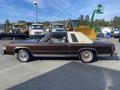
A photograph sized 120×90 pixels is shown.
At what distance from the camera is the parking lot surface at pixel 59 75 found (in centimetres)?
806

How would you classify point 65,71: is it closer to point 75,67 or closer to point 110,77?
point 75,67

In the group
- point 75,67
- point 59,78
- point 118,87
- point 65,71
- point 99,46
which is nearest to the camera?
point 118,87

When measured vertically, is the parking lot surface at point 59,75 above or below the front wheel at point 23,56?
below

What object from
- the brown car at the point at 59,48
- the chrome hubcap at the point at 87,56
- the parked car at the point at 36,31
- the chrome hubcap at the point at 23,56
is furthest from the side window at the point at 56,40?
the parked car at the point at 36,31

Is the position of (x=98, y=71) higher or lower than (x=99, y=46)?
lower

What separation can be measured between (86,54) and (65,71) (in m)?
2.71

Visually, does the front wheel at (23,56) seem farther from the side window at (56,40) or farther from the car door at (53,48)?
the side window at (56,40)

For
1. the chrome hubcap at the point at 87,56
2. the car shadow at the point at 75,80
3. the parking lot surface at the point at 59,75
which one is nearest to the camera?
the car shadow at the point at 75,80

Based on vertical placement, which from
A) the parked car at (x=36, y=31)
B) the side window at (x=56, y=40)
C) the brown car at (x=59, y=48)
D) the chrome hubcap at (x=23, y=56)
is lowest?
the chrome hubcap at (x=23, y=56)

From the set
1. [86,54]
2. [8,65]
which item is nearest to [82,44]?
[86,54]

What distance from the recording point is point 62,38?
43.2 ft

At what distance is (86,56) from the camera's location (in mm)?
12930

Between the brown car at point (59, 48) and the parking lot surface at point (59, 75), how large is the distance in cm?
38

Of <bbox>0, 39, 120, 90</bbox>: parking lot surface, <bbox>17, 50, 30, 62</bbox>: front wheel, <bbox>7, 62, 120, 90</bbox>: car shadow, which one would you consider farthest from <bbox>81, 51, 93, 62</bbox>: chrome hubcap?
<bbox>17, 50, 30, 62</bbox>: front wheel
